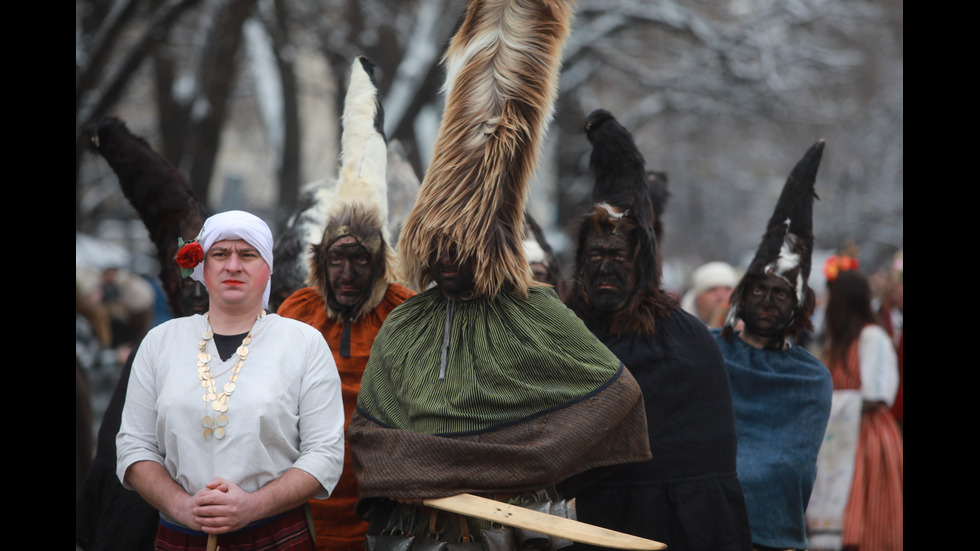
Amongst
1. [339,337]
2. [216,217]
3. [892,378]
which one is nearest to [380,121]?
[339,337]

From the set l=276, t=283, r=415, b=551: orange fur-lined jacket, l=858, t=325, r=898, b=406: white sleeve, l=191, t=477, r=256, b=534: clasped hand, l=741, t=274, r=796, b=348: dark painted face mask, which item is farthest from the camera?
l=858, t=325, r=898, b=406: white sleeve

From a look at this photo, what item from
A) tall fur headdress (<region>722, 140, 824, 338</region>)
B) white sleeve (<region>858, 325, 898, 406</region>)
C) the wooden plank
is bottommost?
the wooden plank

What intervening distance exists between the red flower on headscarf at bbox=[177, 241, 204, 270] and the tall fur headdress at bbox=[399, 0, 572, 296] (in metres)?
0.81

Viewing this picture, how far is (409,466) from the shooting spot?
343 cm

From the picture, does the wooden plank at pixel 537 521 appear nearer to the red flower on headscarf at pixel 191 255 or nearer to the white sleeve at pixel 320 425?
the white sleeve at pixel 320 425

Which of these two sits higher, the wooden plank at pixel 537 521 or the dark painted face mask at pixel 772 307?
the dark painted face mask at pixel 772 307

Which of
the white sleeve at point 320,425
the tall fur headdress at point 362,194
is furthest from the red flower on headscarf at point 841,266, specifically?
the white sleeve at point 320,425

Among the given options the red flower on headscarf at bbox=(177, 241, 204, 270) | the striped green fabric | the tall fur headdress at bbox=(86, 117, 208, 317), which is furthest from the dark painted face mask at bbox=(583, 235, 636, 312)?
the tall fur headdress at bbox=(86, 117, 208, 317)

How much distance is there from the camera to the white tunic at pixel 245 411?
320 centimetres

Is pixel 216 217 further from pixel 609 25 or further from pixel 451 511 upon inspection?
pixel 609 25

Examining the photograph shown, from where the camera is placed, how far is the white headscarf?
336 cm

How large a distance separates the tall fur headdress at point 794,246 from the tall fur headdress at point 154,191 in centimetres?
271

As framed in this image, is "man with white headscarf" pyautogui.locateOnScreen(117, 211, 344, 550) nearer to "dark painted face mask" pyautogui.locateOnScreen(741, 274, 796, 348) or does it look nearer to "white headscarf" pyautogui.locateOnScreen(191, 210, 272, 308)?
"white headscarf" pyautogui.locateOnScreen(191, 210, 272, 308)

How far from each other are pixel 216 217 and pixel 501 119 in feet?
3.54
